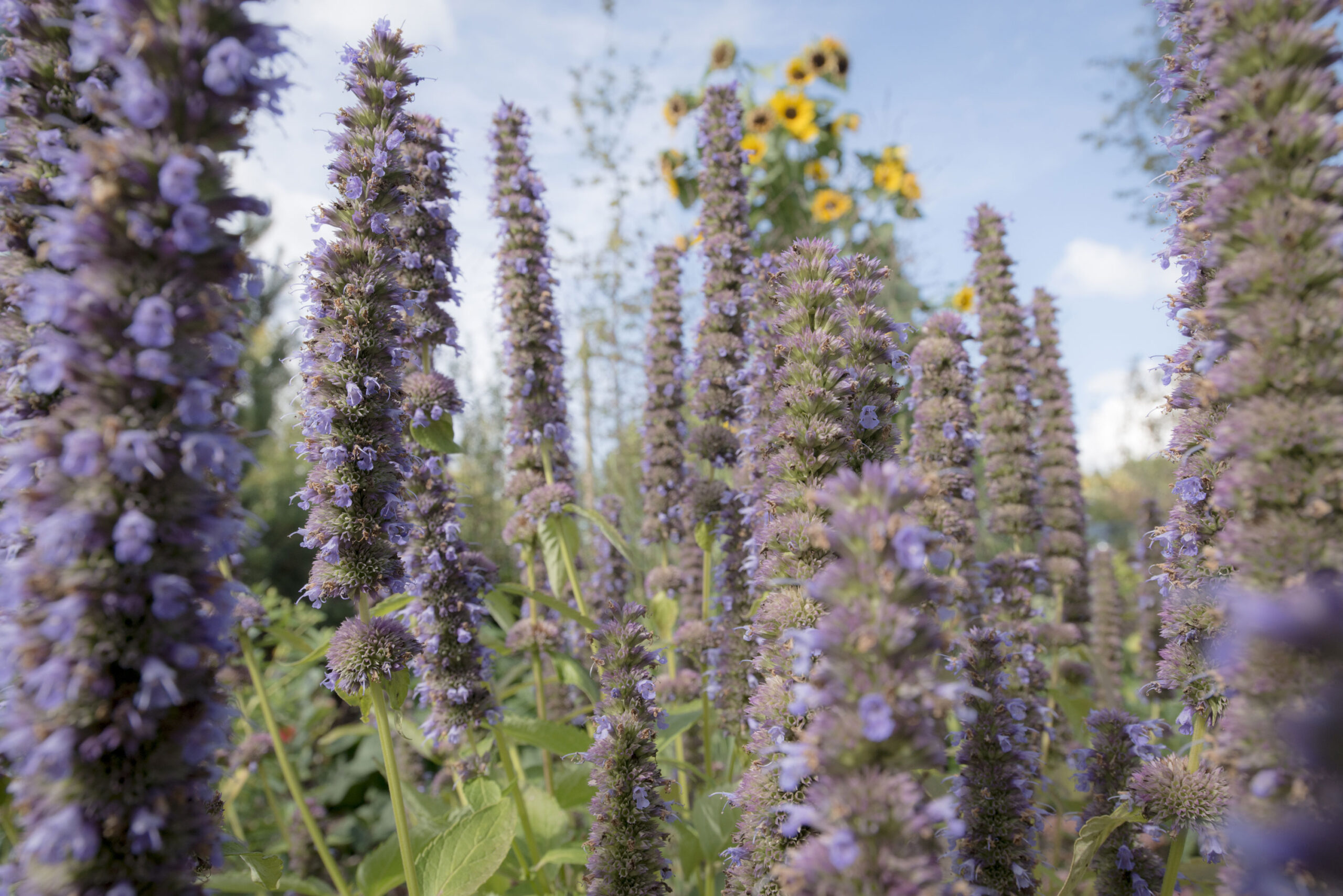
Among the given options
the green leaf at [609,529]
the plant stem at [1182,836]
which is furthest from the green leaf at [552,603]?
the plant stem at [1182,836]

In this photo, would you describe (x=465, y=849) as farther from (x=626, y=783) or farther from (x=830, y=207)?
(x=830, y=207)

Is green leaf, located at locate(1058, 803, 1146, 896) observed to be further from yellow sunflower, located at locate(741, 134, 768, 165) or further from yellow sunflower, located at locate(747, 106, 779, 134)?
yellow sunflower, located at locate(747, 106, 779, 134)

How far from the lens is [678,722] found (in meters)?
4.87

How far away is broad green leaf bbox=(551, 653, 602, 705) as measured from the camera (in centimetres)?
463

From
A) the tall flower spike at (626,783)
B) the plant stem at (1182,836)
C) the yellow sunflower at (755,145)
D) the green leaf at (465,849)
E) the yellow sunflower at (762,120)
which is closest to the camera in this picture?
the plant stem at (1182,836)

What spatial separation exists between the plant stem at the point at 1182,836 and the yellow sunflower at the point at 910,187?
9.19 m

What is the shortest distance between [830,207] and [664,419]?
5.80 metres

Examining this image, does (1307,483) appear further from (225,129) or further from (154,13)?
(154,13)

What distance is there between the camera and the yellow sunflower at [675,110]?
37.7ft

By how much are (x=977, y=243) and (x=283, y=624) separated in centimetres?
765

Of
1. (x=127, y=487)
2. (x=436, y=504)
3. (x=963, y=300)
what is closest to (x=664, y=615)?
(x=436, y=504)

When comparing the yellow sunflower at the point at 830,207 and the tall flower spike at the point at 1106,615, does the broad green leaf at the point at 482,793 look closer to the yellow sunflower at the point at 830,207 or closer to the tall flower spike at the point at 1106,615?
the tall flower spike at the point at 1106,615

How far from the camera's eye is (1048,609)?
8.20m

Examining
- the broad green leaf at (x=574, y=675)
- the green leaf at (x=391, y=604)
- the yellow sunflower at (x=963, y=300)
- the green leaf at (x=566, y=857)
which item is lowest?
the green leaf at (x=566, y=857)
